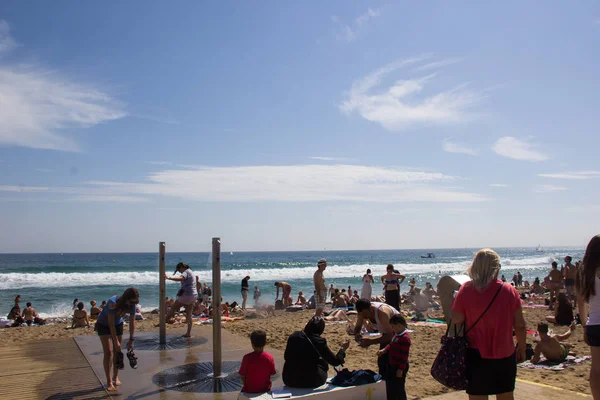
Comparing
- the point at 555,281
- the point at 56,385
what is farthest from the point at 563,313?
the point at 56,385

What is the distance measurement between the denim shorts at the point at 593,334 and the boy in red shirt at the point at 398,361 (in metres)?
1.47

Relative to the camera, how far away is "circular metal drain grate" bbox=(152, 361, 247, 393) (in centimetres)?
554

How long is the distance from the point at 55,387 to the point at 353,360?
430cm

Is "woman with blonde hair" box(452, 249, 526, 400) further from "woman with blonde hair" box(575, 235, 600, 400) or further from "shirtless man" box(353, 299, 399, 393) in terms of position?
"shirtless man" box(353, 299, 399, 393)

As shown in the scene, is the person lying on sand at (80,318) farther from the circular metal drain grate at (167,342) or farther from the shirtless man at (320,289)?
the shirtless man at (320,289)

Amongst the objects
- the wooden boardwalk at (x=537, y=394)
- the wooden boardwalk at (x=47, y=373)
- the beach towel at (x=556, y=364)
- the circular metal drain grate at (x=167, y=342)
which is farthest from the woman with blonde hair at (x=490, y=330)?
the circular metal drain grate at (x=167, y=342)

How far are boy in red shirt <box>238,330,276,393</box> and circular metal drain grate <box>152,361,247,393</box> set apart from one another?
3.48 feet

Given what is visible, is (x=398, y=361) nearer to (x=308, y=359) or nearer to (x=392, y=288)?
(x=308, y=359)

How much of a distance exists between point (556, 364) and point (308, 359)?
16.3 feet

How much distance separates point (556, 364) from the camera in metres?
7.32

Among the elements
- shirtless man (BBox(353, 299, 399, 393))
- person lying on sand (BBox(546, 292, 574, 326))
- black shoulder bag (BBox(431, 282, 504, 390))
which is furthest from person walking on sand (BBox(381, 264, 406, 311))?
black shoulder bag (BBox(431, 282, 504, 390))

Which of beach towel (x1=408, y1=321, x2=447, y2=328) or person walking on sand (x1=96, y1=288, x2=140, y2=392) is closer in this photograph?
person walking on sand (x1=96, y1=288, x2=140, y2=392)

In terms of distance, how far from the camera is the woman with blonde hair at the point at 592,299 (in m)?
3.71

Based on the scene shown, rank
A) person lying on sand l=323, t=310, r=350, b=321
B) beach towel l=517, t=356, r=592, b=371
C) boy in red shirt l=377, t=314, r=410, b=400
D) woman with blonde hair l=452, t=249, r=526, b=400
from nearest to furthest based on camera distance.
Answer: woman with blonde hair l=452, t=249, r=526, b=400
boy in red shirt l=377, t=314, r=410, b=400
beach towel l=517, t=356, r=592, b=371
person lying on sand l=323, t=310, r=350, b=321
